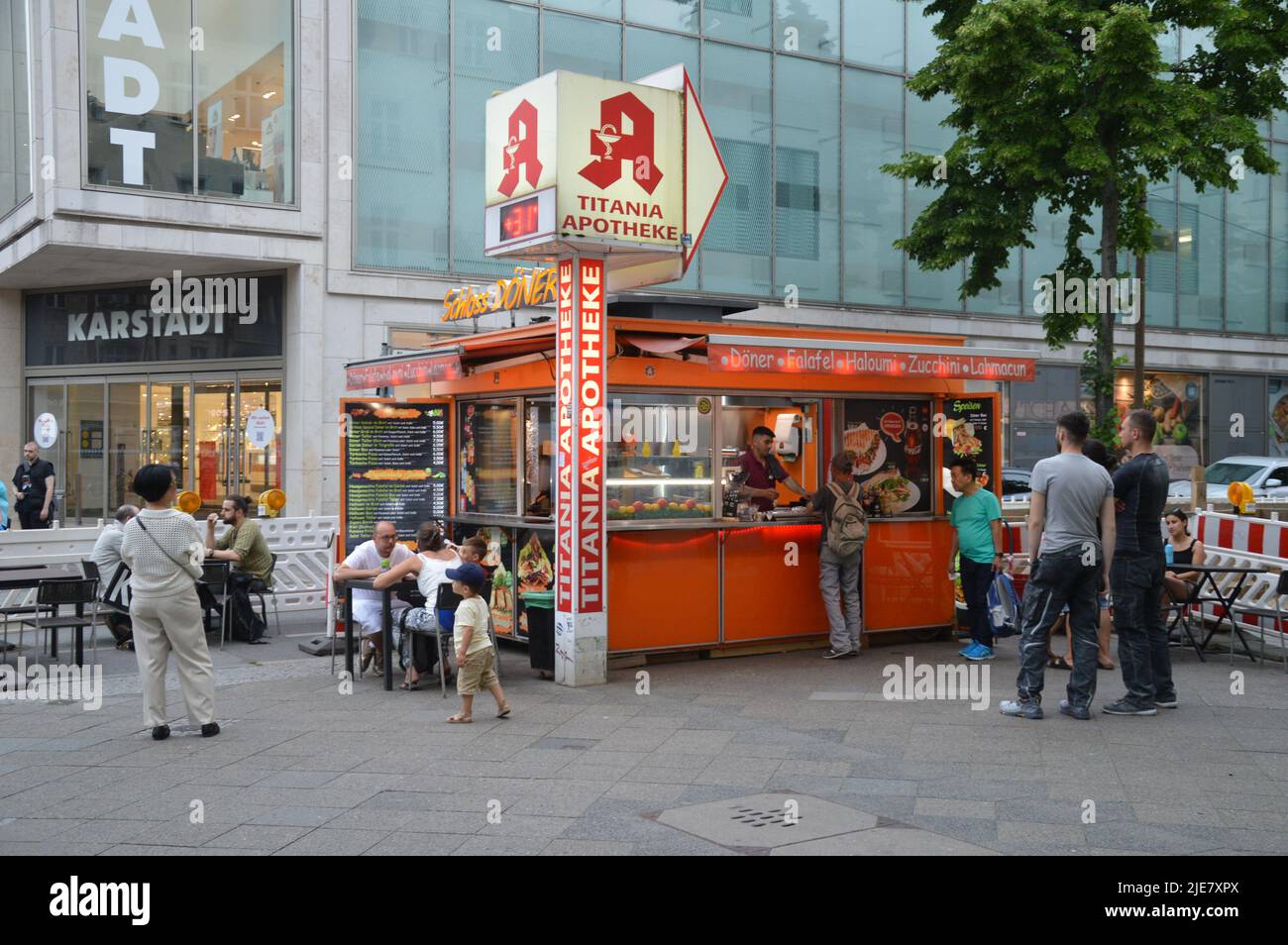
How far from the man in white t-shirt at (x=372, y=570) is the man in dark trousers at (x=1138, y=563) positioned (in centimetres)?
562

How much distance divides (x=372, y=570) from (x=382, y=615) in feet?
1.86

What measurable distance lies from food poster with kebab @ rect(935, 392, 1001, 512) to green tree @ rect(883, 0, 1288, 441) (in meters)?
5.68

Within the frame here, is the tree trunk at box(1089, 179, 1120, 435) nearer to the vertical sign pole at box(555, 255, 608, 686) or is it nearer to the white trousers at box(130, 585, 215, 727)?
the vertical sign pole at box(555, 255, 608, 686)

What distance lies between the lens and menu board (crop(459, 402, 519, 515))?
39.8 feet

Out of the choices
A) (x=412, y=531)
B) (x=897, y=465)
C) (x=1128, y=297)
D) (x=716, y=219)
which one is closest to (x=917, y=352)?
(x=897, y=465)

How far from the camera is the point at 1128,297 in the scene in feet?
64.6

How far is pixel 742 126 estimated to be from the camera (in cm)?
2358

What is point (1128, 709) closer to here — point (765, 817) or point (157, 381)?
point (765, 817)

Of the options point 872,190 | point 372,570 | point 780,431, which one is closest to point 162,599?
point 372,570

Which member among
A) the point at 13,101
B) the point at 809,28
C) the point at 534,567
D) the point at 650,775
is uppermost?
the point at 809,28

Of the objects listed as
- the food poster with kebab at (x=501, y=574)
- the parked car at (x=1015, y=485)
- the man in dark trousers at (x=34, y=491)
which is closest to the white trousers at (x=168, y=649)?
the food poster with kebab at (x=501, y=574)

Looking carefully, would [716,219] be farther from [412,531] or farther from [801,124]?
[412,531]

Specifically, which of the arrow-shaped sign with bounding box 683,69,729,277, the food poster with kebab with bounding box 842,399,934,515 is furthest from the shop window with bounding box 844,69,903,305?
the arrow-shaped sign with bounding box 683,69,729,277

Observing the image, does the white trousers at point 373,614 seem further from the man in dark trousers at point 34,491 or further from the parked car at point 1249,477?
the parked car at point 1249,477
